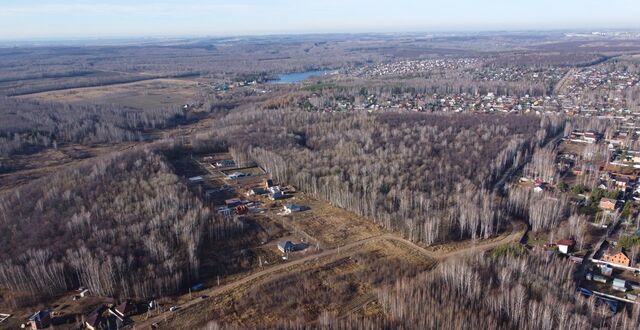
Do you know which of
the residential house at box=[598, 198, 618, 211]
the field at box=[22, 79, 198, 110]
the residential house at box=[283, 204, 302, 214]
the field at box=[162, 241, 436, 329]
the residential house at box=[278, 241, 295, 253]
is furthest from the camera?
the field at box=[22, 79, 198, 110]

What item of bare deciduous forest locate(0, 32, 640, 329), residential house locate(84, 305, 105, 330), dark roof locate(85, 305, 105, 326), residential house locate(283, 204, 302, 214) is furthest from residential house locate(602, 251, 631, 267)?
dark roof locate(85, 305, 105, 326)

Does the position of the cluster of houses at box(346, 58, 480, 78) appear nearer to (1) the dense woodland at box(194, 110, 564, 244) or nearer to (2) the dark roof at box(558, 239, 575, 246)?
(1) the dense woodland at box(194, 110, 564, 244)

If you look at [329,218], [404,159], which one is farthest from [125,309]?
[404,159]

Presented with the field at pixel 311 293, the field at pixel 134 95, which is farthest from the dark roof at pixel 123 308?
the field at pixel 134 95

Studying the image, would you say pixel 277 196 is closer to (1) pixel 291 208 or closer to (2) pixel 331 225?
(1) pixel 291 208

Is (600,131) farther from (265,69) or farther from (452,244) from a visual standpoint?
(265,69)
